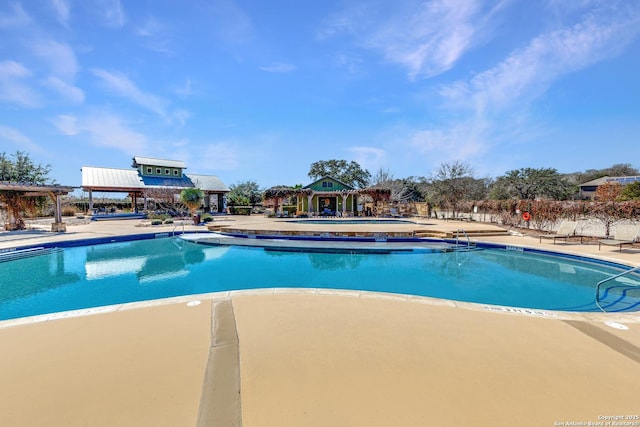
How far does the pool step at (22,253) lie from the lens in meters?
8.64

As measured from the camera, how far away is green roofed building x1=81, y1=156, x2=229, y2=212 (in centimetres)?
2125

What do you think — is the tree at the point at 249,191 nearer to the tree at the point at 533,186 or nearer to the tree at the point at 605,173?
the tree at the point at 533,186

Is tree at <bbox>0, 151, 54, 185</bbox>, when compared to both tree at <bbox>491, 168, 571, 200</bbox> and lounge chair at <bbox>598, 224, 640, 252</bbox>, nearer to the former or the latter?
lounge chair at <bbox>598, 224, 640, 252</bbox>

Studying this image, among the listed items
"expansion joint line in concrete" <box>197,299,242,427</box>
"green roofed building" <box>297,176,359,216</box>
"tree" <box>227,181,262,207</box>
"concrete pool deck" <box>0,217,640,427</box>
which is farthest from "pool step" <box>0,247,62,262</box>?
"tree" <box>227,181,262,207</box>

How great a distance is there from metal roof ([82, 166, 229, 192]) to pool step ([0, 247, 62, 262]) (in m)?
12.5

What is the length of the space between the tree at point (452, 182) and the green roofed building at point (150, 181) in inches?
741

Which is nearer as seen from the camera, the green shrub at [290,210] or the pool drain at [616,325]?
the pool drain at [616,325]

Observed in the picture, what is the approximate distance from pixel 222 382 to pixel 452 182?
2360cm

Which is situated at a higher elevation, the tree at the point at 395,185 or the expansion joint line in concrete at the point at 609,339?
the tree at the point at 395,185

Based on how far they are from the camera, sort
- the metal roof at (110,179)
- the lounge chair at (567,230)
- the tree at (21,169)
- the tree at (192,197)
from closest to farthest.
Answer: the lounge chair at (567,230) → the tree at (192,197) → the metal roof at (110,179) → the tree at (21,169)

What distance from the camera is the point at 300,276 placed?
23.7ft

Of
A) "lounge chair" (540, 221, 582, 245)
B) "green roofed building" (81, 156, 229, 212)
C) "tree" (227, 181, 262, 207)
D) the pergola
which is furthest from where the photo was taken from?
"tree" (227, 181, 262, 207)

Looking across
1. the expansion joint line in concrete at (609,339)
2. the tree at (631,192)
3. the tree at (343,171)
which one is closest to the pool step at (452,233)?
the expansion joint line in concrete at (609,339)

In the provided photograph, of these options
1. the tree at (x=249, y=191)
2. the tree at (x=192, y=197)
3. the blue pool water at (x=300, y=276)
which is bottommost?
the blue pool water at (x=300, y=276)
